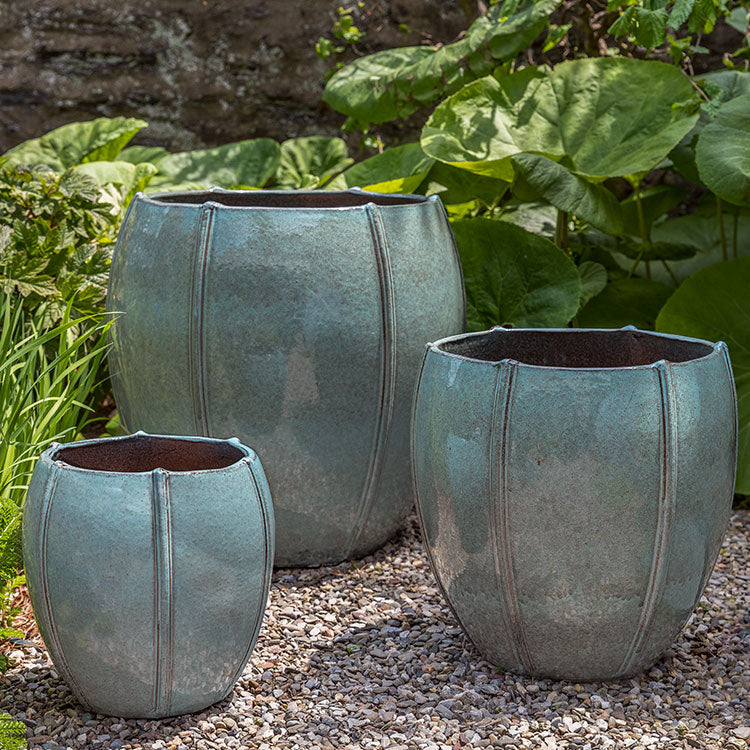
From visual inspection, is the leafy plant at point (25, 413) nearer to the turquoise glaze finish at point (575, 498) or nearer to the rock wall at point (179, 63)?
the turquoise glaze finish at point (575, 498)

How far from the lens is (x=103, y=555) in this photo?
1306 mm

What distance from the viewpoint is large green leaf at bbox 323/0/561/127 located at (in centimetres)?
269

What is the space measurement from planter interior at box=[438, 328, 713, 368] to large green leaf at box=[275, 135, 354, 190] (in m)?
1.79

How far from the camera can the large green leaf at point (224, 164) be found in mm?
3340

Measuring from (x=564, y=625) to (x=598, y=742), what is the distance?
0.53ft

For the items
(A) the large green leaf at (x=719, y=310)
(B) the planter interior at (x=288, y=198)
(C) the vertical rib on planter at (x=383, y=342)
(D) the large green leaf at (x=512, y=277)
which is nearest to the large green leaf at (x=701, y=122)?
(A) the large green leaf at (x=719, y=310)

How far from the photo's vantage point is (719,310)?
7.68ft

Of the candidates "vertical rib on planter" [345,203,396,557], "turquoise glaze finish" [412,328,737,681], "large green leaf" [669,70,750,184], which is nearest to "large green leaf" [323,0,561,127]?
"large green leaf" [669,70,750,184]

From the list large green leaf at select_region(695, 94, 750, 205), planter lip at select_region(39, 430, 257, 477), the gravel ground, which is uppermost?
large green leaf at select_region(695, 94, 750, 205)

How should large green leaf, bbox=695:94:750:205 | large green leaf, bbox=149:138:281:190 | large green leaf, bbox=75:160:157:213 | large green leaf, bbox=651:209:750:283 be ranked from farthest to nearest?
large green leaf, bbox=149:138:281:190, large green leaf, bbox=75:160:157:213, large green leaf, bbox=651:209:750:283, large green leaf, bbox=695:94:750:205

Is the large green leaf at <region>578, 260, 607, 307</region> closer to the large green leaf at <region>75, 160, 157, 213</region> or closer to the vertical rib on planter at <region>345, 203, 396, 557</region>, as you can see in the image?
the vertical rib on planter at <region>345, 203, 396, 557</region>

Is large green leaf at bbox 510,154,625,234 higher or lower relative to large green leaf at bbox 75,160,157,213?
higher

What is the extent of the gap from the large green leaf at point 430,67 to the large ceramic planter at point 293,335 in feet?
3.18

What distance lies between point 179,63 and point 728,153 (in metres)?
2.21
